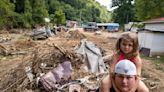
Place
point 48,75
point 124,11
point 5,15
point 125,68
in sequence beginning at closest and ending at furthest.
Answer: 1. point 125,68
2. point 48,75
3. point 5,15
4. point 124,11

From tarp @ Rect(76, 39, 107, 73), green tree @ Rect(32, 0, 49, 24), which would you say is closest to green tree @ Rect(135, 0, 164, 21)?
green tree @ Rect(32, 0, 49, 24)

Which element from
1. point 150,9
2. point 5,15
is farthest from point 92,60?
point 5,15

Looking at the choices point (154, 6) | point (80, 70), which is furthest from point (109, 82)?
point (154, 6)

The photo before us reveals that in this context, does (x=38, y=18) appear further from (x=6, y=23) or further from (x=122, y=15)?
(x=122, y=15)

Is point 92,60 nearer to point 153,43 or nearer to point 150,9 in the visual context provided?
point 153,43

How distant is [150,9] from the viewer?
30.3m

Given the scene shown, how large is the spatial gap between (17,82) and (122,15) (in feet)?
162

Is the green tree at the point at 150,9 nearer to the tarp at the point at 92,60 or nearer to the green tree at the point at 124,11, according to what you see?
the tarp at the point at 92,60

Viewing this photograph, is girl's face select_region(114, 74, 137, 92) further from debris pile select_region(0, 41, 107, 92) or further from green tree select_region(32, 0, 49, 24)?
green tree select_region(32, 0, 49, 24)

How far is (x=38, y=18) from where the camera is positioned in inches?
1684

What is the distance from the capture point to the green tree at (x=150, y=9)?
93.8ft

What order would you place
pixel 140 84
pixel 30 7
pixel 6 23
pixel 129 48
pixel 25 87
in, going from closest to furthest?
pixel 140 84
pixel 129 48
pixel 25 87
pixel 6 23
pixel 30 7

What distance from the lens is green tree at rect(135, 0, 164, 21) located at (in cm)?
2859

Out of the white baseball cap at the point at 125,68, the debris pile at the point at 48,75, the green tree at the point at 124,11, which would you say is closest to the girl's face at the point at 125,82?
the white baseball cap at the point at 125,68
